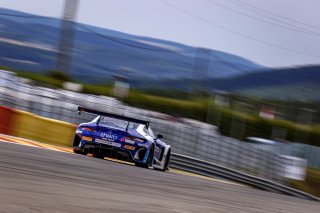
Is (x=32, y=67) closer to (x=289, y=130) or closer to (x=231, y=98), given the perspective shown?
(x=231, y=98)

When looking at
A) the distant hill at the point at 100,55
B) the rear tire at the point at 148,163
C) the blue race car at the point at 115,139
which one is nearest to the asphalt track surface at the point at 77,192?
the blue race car at the point at 115,139

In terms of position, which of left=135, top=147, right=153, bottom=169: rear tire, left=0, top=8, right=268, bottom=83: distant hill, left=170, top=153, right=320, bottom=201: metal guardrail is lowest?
left=170, top=153, right=320, bottom=201: metal guardrail

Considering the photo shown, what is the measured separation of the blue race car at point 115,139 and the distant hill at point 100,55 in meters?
29.8

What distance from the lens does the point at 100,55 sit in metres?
67.9

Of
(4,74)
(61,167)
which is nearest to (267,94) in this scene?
(4,74)

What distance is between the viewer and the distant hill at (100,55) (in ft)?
165

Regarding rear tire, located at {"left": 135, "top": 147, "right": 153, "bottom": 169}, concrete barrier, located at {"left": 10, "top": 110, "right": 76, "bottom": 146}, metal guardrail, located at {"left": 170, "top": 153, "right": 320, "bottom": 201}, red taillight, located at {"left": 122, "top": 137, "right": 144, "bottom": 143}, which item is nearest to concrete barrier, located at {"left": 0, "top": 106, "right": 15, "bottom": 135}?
concrete barrier, located at {"left": 10, "top": 110, "right": 76, "bottom": 146}

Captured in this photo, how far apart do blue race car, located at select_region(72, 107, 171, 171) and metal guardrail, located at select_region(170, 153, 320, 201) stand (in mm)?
5872

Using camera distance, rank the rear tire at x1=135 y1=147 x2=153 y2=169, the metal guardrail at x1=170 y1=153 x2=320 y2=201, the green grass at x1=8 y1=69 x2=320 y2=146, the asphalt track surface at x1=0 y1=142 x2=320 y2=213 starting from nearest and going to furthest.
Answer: the asphalt track surface at x1=0 y1=142 x2=320 y2=213 < the rear tire at x1=135 y1=147 x2=153 y2=169 < the metal guardrail at x1=170 y1=153 x2=320 y2=201 < the green grass at x1=8 y1=69 x2=320 y2=146

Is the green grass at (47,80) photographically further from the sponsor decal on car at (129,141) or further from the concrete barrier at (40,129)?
the sponsor decal on car at (129,141)

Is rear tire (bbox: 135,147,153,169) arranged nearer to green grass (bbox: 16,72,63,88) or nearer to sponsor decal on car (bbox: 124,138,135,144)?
sponsor decal on car (bbox: 124,138,135,144)

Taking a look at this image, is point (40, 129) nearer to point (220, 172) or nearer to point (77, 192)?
point (220, 172)

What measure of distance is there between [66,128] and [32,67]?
29.9 m

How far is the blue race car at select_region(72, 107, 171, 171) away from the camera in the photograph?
1427 centimetres
